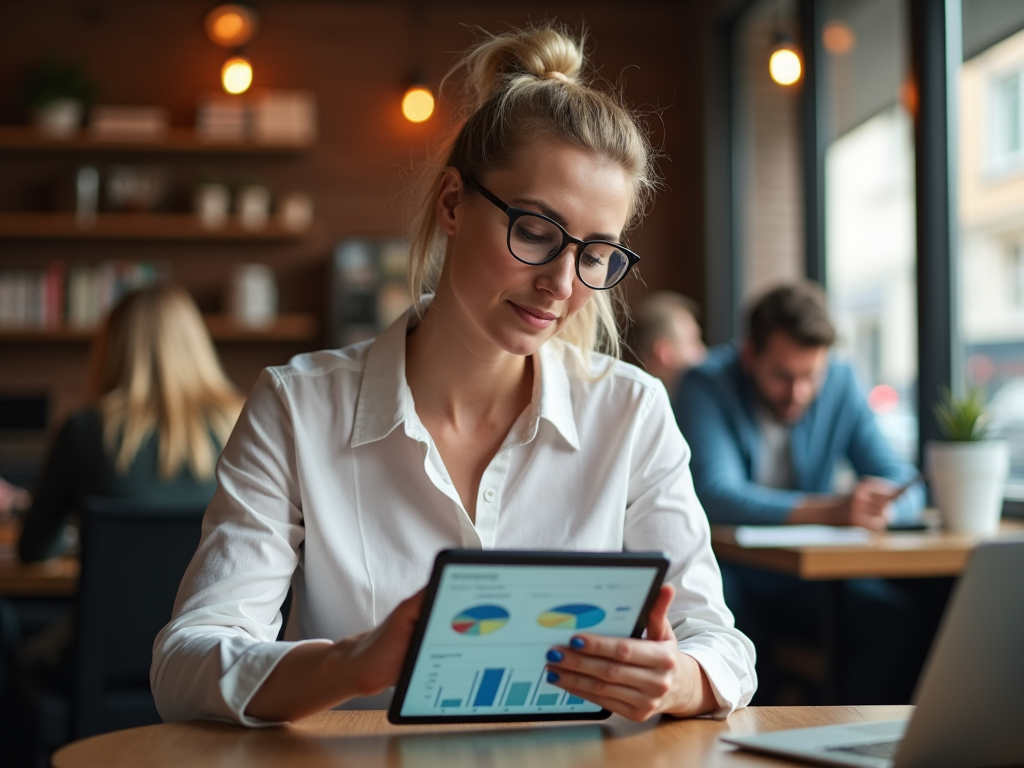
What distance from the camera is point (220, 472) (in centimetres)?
127

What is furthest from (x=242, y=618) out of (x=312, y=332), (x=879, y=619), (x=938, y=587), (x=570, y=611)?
(x=312, y=332)

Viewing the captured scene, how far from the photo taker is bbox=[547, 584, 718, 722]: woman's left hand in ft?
3.13

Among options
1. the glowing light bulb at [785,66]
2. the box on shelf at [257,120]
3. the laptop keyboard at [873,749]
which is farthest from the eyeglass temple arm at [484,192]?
the box on shelf at [257,120]

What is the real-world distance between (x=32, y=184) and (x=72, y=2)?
928 mm

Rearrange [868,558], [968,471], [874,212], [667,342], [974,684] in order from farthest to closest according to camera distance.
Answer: [667,342]
[874,212]
[968,471]
[868,558]
[974,684]

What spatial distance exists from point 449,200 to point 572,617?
693mm

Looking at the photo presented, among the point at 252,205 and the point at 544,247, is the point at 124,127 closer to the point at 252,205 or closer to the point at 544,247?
the point at 252,205

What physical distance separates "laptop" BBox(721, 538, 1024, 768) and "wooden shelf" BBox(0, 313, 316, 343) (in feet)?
15.7

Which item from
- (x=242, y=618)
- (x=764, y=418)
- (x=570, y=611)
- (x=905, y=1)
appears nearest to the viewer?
(x=570, y=611)

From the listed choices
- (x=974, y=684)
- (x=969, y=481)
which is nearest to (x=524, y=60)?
(x=974, y=684)

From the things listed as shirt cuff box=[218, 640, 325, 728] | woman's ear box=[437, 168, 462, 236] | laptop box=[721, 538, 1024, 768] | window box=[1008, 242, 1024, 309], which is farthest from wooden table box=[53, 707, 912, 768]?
window box=[1008, 242, 1024, 309]

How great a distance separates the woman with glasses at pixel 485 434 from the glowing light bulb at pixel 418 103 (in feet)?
12.8

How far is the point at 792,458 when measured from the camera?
3213 mm

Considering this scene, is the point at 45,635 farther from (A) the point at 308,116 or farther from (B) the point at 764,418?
(A) the point at 308,116
